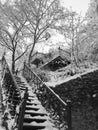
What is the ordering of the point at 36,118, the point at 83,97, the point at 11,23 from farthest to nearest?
the point at 11,23
the point at 83,97
the point at 36,118

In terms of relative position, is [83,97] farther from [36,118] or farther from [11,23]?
[11,23]

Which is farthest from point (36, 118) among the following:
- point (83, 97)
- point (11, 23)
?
point (11, 23)

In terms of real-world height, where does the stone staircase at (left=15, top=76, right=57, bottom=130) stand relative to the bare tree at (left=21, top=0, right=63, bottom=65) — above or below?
below

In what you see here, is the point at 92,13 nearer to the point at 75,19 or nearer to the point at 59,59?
the point at 75,19

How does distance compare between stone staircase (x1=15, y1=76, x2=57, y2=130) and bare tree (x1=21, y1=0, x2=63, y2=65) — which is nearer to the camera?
stone staircase (x1=15, y1=76, x2=57, y2=130)

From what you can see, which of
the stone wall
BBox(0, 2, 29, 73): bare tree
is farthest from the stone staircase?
BBox(0, 2, 29, 73): bare tree

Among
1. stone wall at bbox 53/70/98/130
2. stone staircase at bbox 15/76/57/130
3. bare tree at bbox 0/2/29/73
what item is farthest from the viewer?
bare tree at bbox 0/2/29/73

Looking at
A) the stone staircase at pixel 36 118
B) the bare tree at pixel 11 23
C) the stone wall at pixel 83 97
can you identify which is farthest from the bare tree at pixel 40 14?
the stone staircase at pixel 36 118

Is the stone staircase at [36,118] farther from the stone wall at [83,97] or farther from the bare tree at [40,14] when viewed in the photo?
the bare tree at [40,14]

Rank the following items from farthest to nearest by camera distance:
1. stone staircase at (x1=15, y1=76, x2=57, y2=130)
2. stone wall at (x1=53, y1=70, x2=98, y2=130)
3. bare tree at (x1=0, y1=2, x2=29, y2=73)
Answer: bare tree at (x1=0, y1=2, x2=29, y2=73)
stone wall at (x1=53, y1=70, x2=98, y2=130)
stone staircase at (x1=15, y1=76, x2=57, y2=130)

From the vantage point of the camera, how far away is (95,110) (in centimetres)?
1029

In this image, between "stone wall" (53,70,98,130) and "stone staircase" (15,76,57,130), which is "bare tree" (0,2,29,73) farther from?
"stone staircase" (15,76,57,130)

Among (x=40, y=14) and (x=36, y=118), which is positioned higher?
(x=40, y=14)

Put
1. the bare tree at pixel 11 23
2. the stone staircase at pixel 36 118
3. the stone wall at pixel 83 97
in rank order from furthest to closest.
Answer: the bare tree at pixel 11 23 < the stone wall at pixel 83 97 < the stone staircase at pixel 36 118
